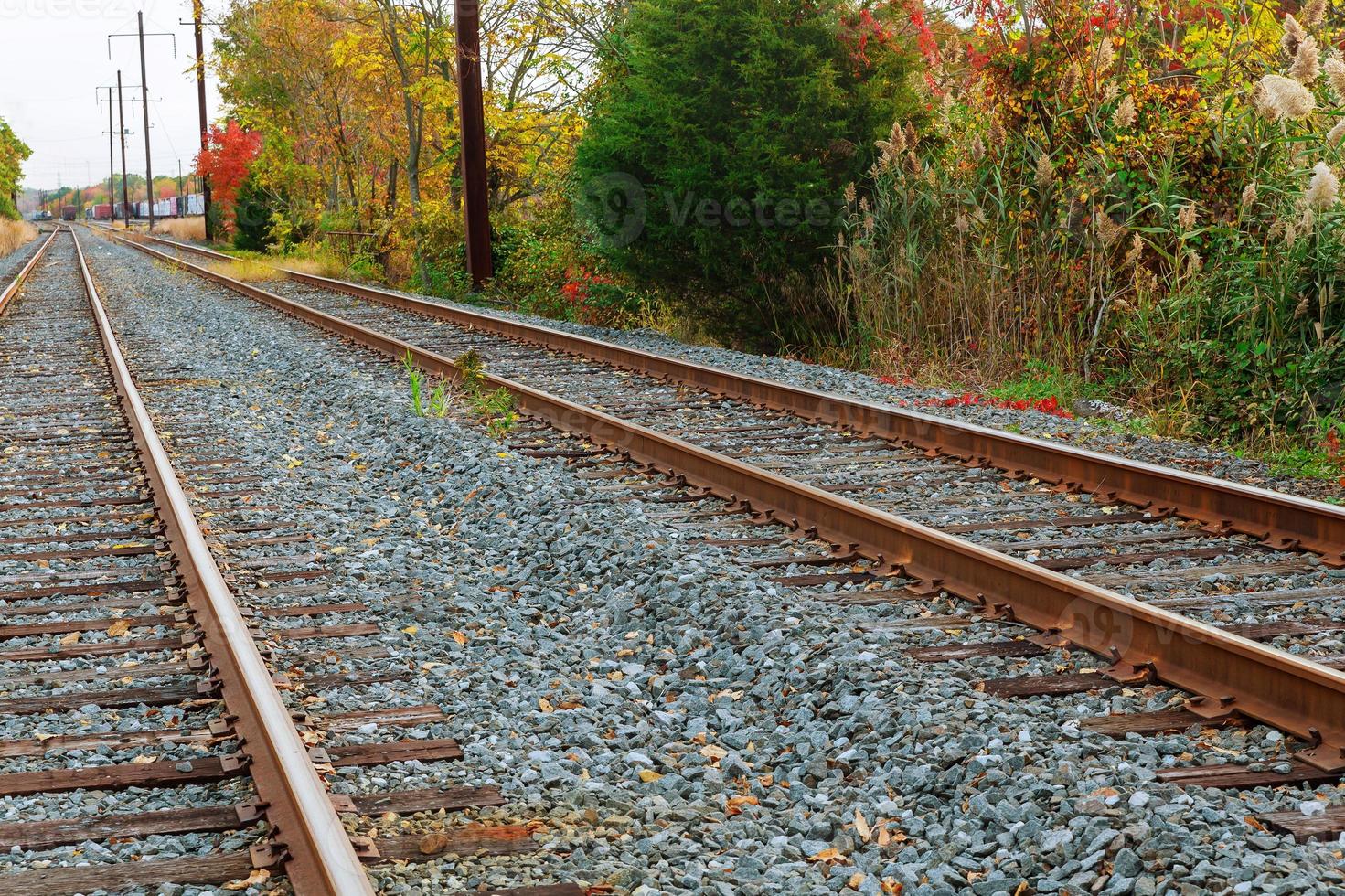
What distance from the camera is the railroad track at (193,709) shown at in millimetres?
2988

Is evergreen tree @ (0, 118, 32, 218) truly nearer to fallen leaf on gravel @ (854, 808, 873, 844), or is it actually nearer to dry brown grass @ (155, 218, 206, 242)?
dry brown grass @ (155, 218, 206, 242)

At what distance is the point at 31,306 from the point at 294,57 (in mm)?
13717

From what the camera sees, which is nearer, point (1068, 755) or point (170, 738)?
point (1068, 755)

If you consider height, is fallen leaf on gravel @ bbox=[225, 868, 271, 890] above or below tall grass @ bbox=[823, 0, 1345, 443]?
below

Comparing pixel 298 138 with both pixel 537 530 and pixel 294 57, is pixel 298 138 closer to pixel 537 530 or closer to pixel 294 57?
pixel 294 57

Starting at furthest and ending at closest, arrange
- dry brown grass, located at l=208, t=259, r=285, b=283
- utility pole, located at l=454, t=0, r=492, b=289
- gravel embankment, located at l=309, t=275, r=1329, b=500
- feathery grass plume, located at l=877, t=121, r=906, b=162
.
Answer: dry brown grass, located at l=208, t=259, r=285, b=283 < utility pole, located at l=454, t=0, r=492, b=289 < feathery grass plume, located at l=877, t=121, r=906, b=162 < gravel embankment, located at l=309, t=275, r=1329, b=500

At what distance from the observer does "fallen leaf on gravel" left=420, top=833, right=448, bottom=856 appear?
307 centimetres

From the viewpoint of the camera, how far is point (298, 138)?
3684 centimetres

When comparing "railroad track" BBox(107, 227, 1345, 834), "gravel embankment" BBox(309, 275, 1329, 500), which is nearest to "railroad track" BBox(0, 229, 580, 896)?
"railroad track" BBox(107, 227, 1345, 834)

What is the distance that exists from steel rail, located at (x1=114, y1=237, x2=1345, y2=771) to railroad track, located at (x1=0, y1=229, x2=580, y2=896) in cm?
198

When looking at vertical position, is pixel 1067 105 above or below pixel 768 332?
above

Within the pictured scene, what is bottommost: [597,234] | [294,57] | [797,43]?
[597,234]

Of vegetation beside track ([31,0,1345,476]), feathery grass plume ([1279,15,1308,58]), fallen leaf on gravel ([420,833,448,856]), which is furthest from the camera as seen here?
feathery grass plume ([1279,15,1308,58])

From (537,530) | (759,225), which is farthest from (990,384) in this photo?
(537,530)
